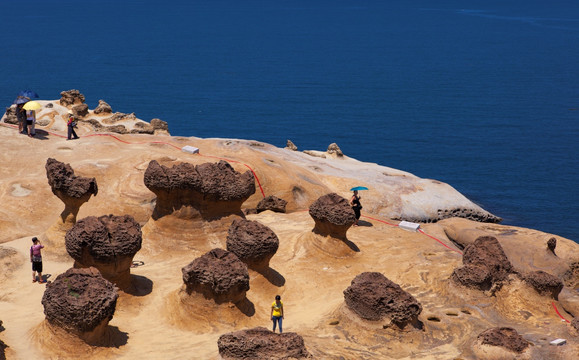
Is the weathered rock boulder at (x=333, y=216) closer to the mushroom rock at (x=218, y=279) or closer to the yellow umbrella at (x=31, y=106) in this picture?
the mushroom rock at (x=218, y=279)

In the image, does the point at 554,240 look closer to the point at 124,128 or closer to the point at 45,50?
the point at 124,128

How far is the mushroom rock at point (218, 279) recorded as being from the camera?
25375 millimetres

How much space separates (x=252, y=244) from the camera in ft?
93.3

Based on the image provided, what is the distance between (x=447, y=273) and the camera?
29844 millimetres

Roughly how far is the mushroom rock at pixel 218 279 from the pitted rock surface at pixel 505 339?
24.3 ft

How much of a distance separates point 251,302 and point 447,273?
7392 mm

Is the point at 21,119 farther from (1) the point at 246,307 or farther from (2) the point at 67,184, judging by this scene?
(1) the point at 246,307

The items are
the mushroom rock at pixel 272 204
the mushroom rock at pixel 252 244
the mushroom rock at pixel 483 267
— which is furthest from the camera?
the mushroom rock at pixel 272 204

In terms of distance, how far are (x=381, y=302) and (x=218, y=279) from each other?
497cm

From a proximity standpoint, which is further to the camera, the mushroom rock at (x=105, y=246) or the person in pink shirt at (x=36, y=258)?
the person in pink shirt at (x=36, y=258)

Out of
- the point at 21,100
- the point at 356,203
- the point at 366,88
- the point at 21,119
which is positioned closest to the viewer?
the point at 356,203

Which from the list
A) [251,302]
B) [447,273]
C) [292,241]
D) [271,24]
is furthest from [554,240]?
[271,24]

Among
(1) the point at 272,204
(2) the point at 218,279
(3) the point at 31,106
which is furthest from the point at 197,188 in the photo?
(3) the point at 31,106

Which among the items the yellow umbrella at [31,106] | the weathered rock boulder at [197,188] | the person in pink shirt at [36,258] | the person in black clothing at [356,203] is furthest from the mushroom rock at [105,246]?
the yellow umbrella at [31,106]
